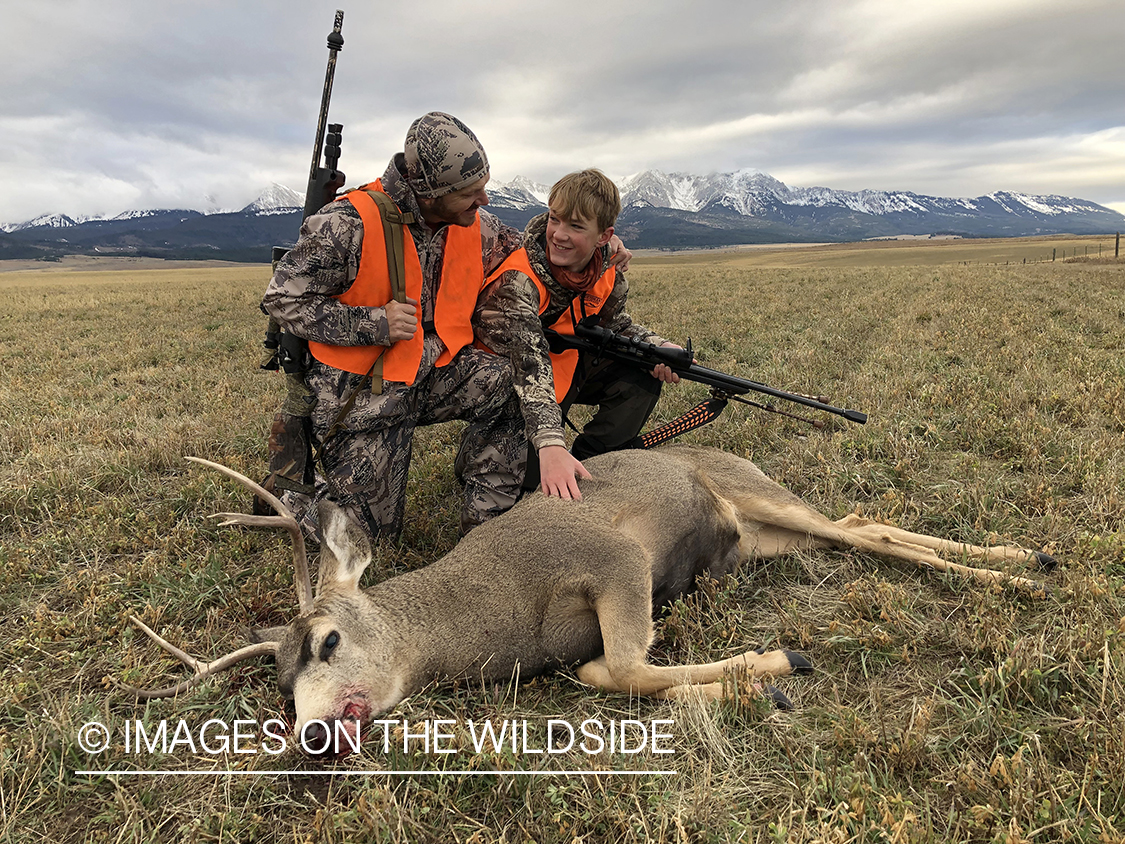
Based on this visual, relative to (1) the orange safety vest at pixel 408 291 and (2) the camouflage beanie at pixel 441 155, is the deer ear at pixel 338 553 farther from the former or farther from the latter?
(2) the camouflage beanie at pixel 441 155

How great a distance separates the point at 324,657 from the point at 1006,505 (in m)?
4.29

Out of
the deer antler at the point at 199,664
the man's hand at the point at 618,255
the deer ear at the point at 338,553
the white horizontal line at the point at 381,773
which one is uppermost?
the man's hand at the point at 618,255

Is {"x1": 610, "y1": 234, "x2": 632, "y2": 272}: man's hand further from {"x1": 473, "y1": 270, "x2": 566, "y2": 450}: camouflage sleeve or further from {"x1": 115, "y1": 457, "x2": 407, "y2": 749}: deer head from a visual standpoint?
{"x1": 115, "y1": 457, "x2": 407, "y2": 749}: deer head

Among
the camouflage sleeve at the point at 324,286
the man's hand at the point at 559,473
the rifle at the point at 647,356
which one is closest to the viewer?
the man's hand at the point at 559,473

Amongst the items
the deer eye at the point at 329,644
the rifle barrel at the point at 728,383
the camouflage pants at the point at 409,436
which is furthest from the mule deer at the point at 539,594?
the rifle barrel at the point at 728,383

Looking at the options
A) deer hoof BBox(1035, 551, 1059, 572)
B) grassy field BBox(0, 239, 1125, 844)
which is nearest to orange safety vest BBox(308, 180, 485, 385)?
grassy field BBox(0, 239, 1125, 844)

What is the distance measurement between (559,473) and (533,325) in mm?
1280

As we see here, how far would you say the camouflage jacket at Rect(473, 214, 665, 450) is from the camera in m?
4.27

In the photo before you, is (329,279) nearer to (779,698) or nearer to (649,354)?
(649,354)

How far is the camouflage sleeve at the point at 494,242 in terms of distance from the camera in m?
5.27

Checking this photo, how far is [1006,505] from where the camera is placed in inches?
171

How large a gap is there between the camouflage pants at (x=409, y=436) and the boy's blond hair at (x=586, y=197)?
51.8 inches

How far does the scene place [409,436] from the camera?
500cm

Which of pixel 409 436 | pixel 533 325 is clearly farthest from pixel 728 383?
pixel 409 436
